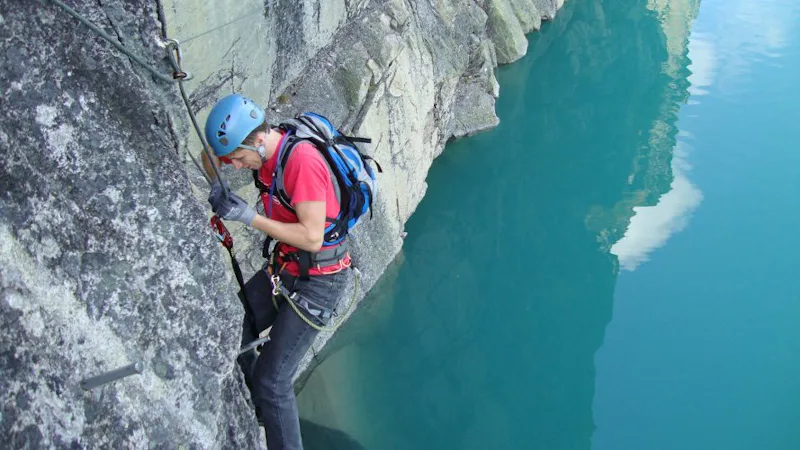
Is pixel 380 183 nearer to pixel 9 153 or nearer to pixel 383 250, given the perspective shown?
pixel 383 250

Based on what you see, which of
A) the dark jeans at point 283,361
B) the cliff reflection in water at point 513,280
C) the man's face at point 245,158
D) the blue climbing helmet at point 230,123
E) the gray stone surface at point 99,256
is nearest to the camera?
the gray stone surface at point 99,256

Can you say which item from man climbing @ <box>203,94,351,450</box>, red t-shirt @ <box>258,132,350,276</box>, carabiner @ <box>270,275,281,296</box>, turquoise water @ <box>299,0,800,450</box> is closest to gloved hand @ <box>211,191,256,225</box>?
man climbing @ <box>203,94,351,450</box>

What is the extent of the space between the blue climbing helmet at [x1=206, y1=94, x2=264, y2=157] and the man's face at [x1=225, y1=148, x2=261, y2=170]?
0.16ft

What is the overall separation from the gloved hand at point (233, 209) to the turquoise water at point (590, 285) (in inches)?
120

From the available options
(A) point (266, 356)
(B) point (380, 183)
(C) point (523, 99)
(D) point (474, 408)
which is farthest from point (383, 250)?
(C) point (523, 99)

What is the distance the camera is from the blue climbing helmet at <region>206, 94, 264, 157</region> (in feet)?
11.1

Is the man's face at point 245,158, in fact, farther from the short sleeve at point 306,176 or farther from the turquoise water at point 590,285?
the turquoise water at point 590,285

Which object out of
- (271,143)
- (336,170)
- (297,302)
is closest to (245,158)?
(271,143)

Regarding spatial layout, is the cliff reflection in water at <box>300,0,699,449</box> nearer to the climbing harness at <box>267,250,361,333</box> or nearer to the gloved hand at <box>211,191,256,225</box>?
the climbing harness at <box>267,250,361,333</box>

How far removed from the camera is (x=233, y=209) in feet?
11.1

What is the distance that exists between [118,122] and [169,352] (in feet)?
3.30

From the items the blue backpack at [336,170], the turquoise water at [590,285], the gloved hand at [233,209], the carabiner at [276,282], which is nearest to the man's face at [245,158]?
the blue backpack at [336,170]

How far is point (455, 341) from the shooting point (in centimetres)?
723

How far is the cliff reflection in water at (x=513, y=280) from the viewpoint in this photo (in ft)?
20.8
